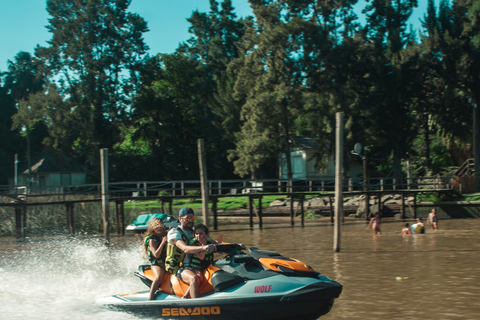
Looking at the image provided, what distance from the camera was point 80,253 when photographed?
67.4ft

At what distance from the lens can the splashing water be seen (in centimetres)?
973

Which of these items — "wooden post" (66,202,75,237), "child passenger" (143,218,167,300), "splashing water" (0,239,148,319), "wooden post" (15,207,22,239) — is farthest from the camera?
"wooden post" (66,202,75,237)

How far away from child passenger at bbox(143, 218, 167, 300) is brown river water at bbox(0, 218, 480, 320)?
72 centimetres

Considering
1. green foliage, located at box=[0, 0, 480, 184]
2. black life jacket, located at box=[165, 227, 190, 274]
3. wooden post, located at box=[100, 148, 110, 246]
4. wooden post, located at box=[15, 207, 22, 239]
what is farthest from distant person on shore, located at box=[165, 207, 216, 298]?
green foliage, located at box=[0, 0, 480, 184]

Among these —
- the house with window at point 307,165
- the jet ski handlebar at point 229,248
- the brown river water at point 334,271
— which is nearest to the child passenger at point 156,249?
the brown river water at point 334,271

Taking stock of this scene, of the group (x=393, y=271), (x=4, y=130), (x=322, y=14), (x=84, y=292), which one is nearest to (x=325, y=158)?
(x=322, y=14)

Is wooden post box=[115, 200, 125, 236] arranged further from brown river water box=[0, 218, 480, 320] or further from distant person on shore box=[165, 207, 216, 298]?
distant person on shore box=[165, 207, 216, 298]

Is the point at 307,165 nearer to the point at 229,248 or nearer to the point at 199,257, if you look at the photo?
the point at 229,248

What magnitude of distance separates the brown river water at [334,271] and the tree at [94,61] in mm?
28200

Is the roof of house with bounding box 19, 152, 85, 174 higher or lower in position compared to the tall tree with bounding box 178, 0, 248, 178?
lower

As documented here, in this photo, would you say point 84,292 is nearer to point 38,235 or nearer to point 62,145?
point 38,235

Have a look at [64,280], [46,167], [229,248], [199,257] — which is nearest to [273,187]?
[64,280]

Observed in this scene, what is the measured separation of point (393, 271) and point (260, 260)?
739cm

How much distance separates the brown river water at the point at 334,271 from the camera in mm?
9820
